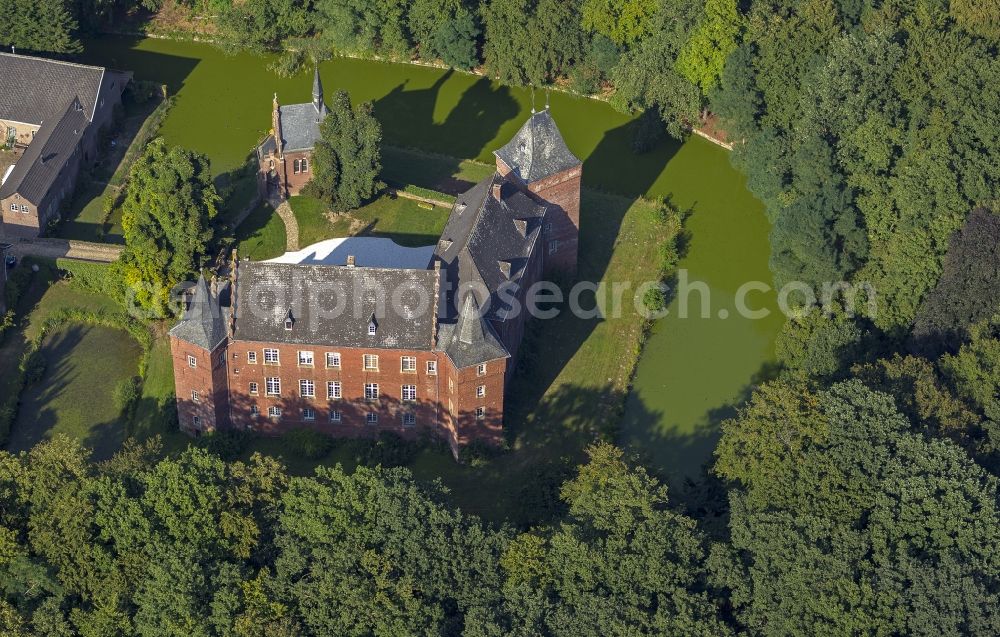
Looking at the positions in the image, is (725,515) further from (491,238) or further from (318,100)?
(318,100)

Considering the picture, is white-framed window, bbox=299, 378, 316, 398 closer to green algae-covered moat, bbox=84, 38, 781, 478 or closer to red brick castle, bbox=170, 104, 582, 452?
red brick castle, bbox=170, 104, 582, 452

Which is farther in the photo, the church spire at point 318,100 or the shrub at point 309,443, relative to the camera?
the church spire at point 318,100

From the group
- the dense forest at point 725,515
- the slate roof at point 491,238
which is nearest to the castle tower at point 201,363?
the dense forest at point 725,515

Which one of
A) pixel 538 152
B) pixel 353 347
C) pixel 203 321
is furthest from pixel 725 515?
pixel 538 152

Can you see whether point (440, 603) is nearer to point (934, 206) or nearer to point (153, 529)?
point (153, 529)

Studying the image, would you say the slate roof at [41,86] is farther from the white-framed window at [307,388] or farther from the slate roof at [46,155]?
the white-framed window at [307,388]
